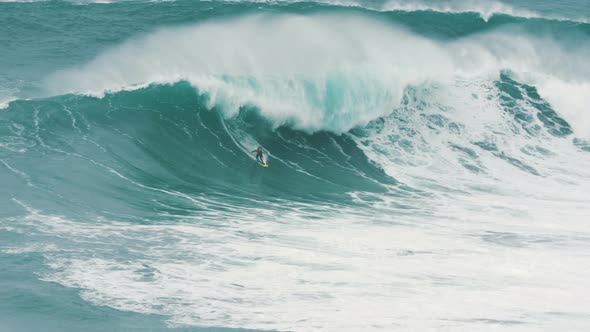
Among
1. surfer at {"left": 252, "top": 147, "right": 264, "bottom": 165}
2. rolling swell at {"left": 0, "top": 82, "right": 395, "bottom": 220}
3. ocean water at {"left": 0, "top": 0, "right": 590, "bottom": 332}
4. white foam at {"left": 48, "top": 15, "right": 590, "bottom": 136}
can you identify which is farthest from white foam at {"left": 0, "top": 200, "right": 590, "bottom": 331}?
white foam at {"left": 48, "top": 15, "right": 590, "bottom": 136}

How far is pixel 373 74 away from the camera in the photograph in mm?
27953

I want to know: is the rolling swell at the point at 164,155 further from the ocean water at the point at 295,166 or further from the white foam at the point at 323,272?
the white foam at the point at 323,272

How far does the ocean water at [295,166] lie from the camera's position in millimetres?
12734

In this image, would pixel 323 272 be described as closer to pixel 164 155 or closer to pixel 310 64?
pixel 164 155

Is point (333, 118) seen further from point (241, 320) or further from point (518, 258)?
point (241, 320)

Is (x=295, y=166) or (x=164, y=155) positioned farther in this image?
(x=295, y=166)

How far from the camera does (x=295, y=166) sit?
903 inches

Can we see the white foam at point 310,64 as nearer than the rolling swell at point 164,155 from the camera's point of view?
No

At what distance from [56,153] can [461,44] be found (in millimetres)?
19222

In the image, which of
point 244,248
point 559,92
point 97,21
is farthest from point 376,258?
point 97,21

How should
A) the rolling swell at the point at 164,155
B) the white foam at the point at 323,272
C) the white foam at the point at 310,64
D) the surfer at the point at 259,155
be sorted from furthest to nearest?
the white foam at the point at 310,64 < the surfer at the point at 259,155 < the rolling swell at the point at 164,155 < the white foam at the point at 323,272

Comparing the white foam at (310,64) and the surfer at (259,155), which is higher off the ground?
the white foam at (310,64)

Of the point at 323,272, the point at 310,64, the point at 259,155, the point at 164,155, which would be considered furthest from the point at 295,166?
the point at 323,272

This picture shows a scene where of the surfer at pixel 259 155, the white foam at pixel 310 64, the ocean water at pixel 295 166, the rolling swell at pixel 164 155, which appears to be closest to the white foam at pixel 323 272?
the ocean water at pixel 295 166
